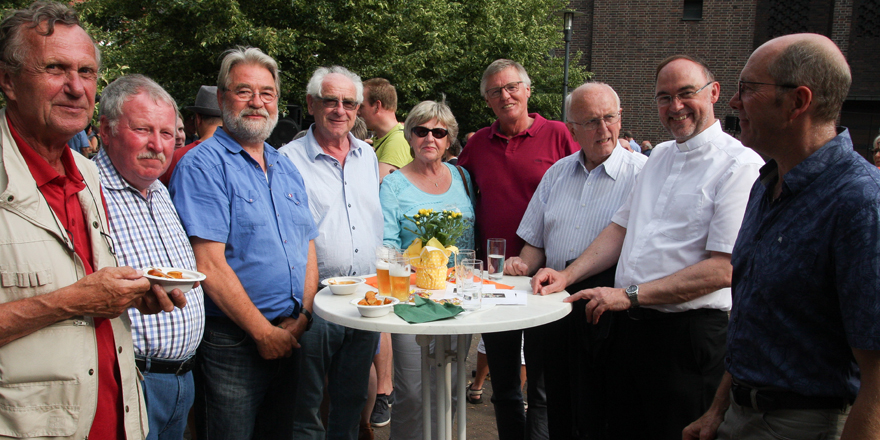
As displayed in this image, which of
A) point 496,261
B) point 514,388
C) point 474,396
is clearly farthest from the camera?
point 474,396

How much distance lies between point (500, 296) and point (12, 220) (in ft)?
6.18

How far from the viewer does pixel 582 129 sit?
10.5 ft

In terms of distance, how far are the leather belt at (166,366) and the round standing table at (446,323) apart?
0.56 metres

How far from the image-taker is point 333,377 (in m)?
3.17

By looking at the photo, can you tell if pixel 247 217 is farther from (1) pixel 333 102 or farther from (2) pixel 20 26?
(2) pixel 20 26

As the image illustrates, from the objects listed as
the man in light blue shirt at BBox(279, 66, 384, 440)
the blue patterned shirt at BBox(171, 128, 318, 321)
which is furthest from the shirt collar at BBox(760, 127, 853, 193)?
the man in light blue shirt at BBox(279, 66, 384, 440)

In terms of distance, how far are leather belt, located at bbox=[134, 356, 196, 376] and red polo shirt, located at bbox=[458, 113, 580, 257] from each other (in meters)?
2.01

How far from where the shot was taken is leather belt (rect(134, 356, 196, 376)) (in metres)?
2.07

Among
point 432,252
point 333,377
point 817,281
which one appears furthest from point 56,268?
point 817,281

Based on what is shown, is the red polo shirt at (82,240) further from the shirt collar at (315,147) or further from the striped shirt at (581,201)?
the striped shirt at (581,201)

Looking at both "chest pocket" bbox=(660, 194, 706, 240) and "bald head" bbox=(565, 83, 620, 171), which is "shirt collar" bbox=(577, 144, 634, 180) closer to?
"bald head" bbox=(565, 83, 620, 171)

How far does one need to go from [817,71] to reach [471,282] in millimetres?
1521

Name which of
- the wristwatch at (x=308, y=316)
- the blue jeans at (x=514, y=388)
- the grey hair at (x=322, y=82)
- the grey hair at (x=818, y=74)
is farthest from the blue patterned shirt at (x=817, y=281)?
the grey hair at (x=322, y=82)

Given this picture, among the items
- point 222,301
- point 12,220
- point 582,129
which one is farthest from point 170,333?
point 582,129
